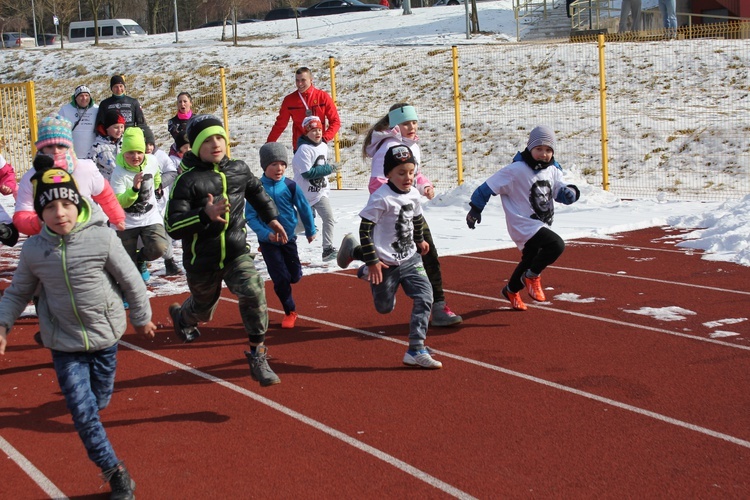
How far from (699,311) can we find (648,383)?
86.6 inches

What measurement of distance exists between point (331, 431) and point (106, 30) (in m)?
51.4

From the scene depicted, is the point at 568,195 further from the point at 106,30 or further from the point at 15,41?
the point at 15,41

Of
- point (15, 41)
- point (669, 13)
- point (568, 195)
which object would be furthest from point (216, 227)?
point (15, 41)

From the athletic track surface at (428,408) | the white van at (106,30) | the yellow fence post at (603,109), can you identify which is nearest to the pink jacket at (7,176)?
the athletic track surface at (428,408)

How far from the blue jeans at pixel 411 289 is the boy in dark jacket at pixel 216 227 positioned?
953 millimetres

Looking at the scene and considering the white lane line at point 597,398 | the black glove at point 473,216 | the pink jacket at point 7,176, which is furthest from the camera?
the pink jacket at point 7,176

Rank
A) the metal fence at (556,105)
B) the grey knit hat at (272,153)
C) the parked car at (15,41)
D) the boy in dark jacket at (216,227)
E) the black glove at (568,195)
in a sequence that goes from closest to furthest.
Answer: the boy in dark jacket at (216,227), the black glove at (568,195), the grey knit hat at (272,153), the metal fence at (556,105), the parked car at (15,41)

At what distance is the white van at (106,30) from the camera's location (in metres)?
51.8

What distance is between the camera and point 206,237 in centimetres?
599

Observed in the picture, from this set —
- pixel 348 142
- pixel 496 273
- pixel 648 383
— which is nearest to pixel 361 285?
pixel 496 273

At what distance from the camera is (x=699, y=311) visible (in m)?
7.84

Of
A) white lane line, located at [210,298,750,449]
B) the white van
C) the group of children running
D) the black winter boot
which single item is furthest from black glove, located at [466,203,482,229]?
the white van

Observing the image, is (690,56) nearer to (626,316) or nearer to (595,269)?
(595,269)

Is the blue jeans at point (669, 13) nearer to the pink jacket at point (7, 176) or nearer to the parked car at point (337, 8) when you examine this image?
the pink jacket at point (7, 176)
